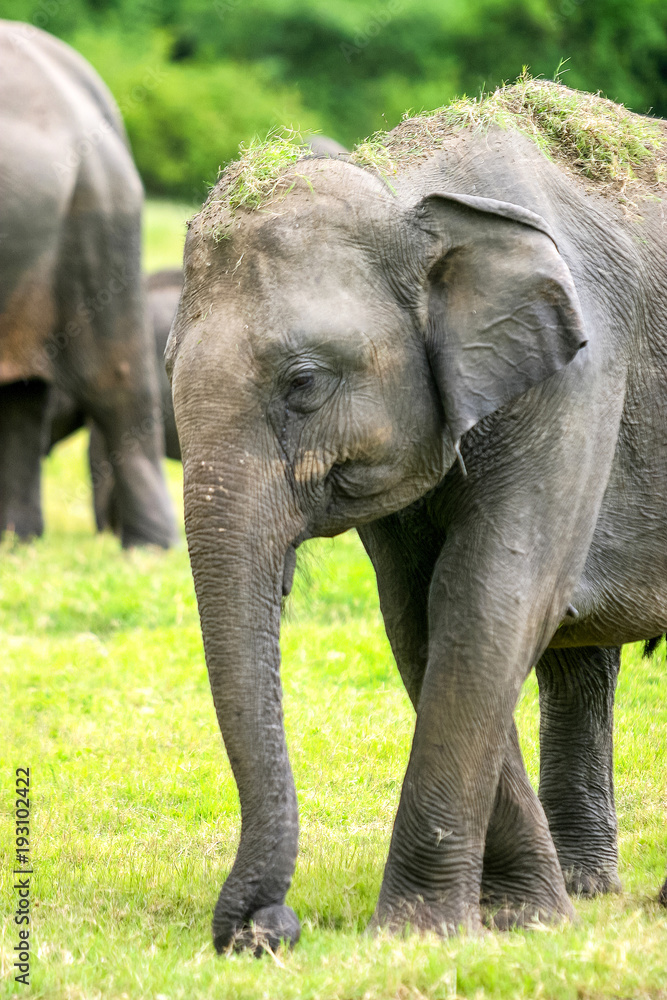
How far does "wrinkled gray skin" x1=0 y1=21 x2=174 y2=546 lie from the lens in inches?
399

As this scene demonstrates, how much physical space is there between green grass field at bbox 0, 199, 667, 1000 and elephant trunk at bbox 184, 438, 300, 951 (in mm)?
→ 222

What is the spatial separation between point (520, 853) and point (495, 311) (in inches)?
60.6

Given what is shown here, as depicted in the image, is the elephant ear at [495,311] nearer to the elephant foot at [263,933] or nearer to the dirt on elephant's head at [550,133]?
the dirt on elephant's head at [550,133]

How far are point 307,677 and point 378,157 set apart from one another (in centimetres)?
356

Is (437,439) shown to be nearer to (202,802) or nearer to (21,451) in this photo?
(202,802)

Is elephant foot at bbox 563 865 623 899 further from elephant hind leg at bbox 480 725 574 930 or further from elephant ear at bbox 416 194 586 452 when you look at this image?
elephant ear at bbox 416 194 586 452

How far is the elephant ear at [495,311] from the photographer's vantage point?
3838 millimetres

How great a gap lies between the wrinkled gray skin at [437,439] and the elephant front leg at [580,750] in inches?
31.2

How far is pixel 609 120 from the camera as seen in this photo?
14.8 feet

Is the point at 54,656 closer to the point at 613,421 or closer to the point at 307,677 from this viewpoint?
the point at 307,677

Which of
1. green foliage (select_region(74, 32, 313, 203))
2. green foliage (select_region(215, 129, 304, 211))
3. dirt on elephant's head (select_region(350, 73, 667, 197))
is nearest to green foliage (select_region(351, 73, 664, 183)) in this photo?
dirt on elephant's head (select_region(350, 73, 667, 197))

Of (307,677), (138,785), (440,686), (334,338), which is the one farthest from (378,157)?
(307,677)

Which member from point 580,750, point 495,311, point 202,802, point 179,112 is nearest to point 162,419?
point 202,802

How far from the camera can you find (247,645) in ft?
11.9
